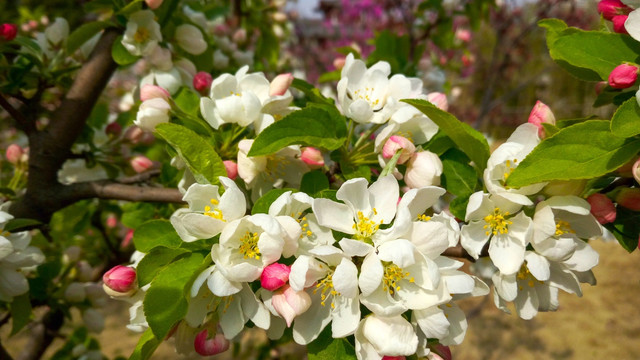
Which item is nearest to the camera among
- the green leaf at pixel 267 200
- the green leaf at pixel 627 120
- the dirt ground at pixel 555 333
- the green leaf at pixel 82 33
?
the green leaf at pixel 627 120

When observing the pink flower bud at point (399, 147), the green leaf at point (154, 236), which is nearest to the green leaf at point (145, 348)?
the green leaf at point (154, 236)

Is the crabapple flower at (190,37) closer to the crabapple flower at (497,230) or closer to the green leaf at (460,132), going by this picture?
the green leaf at (460,132)

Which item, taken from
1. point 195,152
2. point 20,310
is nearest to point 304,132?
point 195,152

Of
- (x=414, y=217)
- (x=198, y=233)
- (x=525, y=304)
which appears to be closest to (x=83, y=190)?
(x=198, y=233)

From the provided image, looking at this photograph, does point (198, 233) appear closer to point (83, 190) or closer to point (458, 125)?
point (458, 125)

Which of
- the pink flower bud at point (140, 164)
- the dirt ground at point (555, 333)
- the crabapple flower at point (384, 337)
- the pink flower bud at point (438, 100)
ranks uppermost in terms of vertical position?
the pink flower bud at point (438, 100)

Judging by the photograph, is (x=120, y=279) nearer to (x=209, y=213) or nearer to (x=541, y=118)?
(x=209, y=213)
